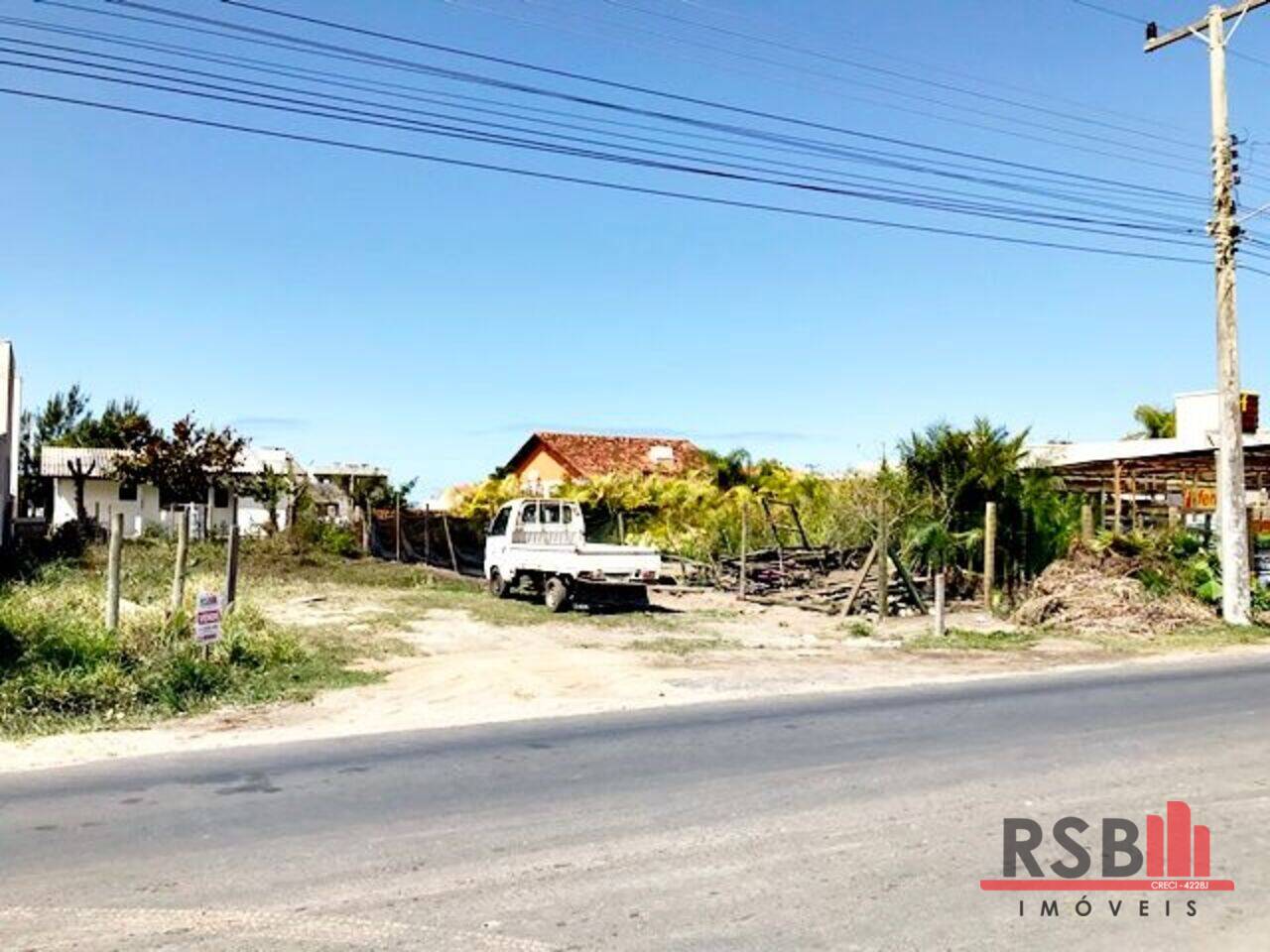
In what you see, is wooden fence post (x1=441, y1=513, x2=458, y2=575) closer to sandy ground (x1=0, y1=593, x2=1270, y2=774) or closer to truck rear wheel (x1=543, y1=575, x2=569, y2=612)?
sandy ground (x1=0, y1=593, x2=1270, y2=774)

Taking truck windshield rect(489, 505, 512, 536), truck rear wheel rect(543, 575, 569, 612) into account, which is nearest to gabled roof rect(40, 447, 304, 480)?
truck windshield rect(489, 505, 512, 536)

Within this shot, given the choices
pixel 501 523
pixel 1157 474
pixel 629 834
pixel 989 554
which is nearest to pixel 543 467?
pixel 501 523

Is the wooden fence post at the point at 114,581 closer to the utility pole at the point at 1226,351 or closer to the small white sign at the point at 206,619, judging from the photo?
the small white sign at the point at 206,619

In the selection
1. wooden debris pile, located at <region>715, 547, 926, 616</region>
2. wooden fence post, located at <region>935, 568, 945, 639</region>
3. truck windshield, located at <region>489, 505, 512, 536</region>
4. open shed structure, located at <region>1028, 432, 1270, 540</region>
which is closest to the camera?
wooden fence post, located at <region>935, 568, 945, 639</region>

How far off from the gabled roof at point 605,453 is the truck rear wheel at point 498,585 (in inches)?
951

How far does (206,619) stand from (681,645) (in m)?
7.44

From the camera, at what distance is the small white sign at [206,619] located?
12.8 meters

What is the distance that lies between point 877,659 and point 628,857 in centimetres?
1102

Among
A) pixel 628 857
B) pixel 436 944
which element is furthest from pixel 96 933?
pixel 628 857

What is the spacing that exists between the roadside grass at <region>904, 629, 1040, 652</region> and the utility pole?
431 cm

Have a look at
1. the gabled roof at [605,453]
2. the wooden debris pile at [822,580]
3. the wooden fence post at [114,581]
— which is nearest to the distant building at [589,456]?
the gabled roof at [605,453]

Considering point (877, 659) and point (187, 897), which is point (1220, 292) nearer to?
point (877, 659)

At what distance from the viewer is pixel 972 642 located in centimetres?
1897

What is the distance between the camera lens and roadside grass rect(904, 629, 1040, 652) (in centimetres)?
1834
